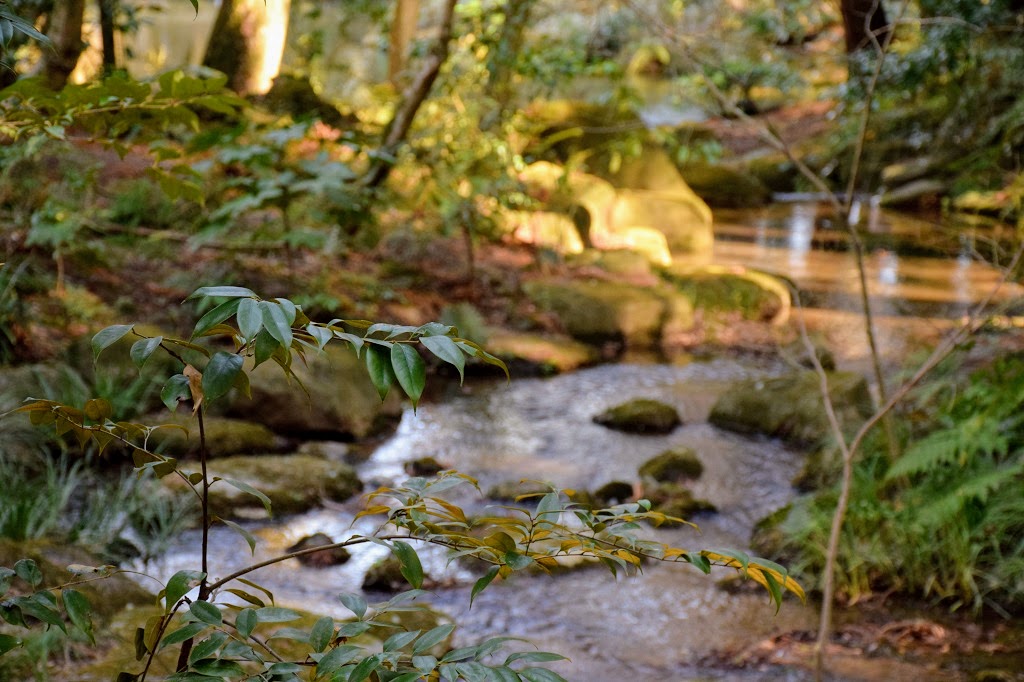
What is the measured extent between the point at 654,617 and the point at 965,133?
8913 mm

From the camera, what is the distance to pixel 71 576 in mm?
3000

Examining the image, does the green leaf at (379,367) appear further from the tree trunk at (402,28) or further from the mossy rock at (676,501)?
the tree trunk at (402,28)

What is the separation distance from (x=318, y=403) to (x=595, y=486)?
2.02 metres

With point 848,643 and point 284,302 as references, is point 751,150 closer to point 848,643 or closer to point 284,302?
point 848,643

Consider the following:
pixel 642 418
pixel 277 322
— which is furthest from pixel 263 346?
pixel 642 418

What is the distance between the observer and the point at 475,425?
22.5 feet

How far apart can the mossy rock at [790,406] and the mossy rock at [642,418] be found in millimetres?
387

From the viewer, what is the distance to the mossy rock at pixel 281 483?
5.04m

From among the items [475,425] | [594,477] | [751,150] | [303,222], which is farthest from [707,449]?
[751,150]

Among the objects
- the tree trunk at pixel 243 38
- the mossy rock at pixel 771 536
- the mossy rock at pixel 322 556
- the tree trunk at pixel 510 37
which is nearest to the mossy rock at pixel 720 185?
the tree trunk at pixel 243 38

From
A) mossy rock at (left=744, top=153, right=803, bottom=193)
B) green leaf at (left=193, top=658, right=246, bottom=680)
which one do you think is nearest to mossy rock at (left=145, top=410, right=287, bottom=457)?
green leaf at (left=193, top=658, right=246, bottom=680)

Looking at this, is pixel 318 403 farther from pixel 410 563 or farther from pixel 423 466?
pixel 410 563

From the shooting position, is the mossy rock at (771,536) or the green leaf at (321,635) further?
the mossy rock at (771,536)

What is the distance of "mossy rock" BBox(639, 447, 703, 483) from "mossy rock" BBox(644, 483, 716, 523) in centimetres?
18
